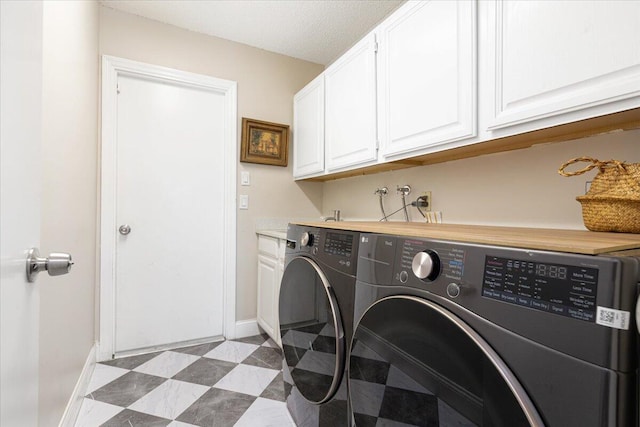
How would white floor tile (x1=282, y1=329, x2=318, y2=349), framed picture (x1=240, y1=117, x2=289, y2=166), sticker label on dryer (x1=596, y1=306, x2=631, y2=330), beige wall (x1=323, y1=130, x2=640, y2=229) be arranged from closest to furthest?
1. sticker label on dryer (x1=596, y1=306, x2=631, y2=330)
2. beige wall (x1=323, y1=130, x2=640, y2=229)
3. white floor tile (x1=282, y1=329, x2=318, y2=349)
4. framed picture (x1=240, y1=117, x2=289, y2=166)

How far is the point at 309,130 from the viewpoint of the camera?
2396mm

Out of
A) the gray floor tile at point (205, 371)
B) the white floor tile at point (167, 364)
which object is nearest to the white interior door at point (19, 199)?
the gray floor tile at point (205, 371)

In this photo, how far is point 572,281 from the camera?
476 mm

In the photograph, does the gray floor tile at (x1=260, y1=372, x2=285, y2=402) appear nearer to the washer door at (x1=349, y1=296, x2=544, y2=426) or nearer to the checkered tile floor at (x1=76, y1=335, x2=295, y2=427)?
the checkered tile floor at (x1=76, y1=335, x2=295, y2=427)

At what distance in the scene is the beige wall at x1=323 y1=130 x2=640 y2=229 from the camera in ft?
3.70

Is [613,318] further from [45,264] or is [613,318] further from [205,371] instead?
[205,371]

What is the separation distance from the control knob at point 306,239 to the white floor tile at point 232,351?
48.2 inches

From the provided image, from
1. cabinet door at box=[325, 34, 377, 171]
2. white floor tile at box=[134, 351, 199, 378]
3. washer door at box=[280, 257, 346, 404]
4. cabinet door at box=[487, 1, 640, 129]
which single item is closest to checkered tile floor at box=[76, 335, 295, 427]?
white floor tile at box=[134, 351, 199, 378]

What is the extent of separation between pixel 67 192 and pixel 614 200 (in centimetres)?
202

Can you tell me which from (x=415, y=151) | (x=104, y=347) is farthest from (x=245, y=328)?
(x=415, y=151)

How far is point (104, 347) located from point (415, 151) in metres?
2.32

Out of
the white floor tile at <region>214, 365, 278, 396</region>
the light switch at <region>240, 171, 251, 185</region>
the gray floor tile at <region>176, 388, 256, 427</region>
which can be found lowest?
the gray floor tile at <region>176, 388, 256, 427</region>

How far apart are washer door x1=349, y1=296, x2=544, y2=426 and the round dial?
0.06 metres

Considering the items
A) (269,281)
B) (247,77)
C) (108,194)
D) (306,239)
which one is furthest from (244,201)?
(306,239)
